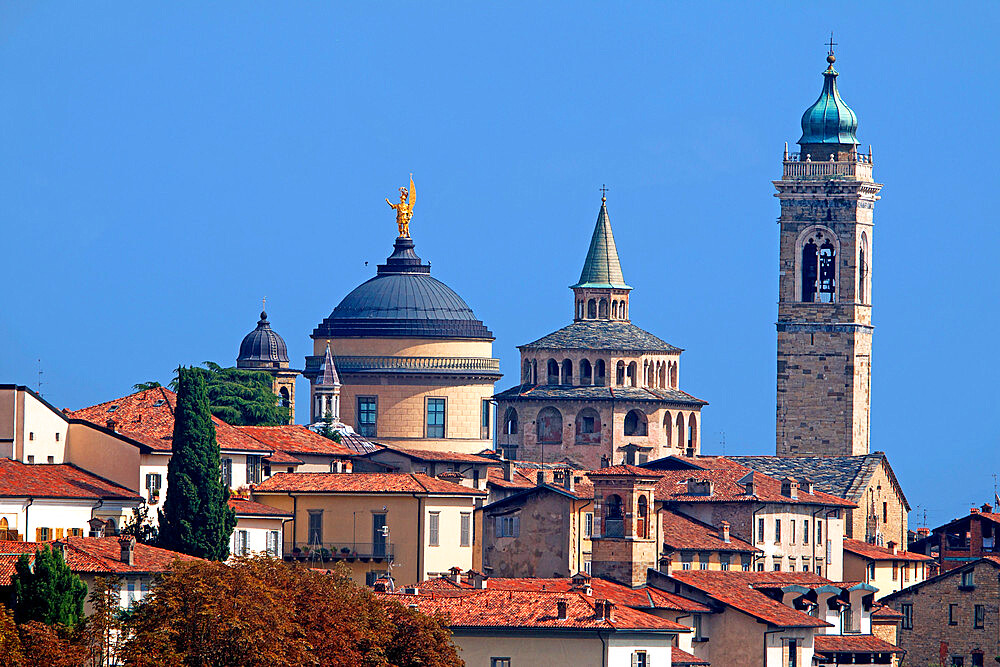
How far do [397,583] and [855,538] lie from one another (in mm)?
37396

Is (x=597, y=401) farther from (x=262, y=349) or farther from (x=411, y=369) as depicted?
(x=262, y=349)

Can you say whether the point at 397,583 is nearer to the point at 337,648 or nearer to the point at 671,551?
the point at 671,551

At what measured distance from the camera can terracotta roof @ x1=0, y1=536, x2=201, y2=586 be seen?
7856cm

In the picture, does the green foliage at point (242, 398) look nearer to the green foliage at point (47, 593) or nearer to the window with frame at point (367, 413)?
the window with frame at point (367, 413)

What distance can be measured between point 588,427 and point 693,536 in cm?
3946

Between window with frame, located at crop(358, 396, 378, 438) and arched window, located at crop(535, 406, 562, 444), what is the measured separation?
7486 millimetres

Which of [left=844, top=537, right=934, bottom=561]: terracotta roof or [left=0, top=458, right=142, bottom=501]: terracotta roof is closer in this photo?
[left=0, top=458, right=142, bottom=501]: terracotta roof

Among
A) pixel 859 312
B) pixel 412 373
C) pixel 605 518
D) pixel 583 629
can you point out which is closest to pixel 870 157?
pixel 859 312

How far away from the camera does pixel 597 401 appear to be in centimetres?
14988

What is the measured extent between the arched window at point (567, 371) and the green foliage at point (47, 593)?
79.0 metres

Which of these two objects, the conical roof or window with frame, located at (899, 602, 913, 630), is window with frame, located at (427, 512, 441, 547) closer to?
window with frame, located at (899, 602, 913, 630)

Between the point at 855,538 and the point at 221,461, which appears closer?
the point at 221,461

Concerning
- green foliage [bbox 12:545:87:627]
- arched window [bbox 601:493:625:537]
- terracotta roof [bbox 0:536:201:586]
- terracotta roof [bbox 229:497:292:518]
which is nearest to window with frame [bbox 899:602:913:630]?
arched window [bbox 601:493:625:537]

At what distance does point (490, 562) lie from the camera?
10419 centimetres
